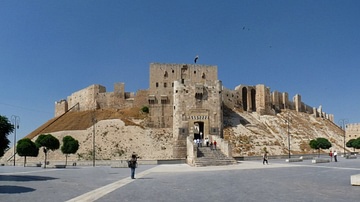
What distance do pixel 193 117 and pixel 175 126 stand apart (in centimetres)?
255

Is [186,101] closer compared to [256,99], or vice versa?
[186,101]

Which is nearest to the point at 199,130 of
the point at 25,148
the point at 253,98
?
the point at 25,148

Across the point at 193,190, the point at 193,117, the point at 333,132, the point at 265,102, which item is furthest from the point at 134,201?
the point at 333,132

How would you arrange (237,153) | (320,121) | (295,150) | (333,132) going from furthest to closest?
(320,121), (333,132), (295,150), (237,153)

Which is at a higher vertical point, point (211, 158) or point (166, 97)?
point (166, 97)

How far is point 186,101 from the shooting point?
1700 inches

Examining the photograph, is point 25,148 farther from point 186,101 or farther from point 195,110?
point 195,110

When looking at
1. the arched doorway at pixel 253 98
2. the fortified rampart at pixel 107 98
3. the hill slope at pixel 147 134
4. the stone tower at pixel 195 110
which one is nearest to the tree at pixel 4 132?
the stone tower at pixel 195 110

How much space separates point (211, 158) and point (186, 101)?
503 inches

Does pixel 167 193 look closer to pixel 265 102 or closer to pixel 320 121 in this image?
pixel 265 102

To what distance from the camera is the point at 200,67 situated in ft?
209

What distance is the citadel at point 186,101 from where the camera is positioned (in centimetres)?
4291

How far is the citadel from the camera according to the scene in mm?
42906

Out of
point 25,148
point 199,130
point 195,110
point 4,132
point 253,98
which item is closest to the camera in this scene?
point 4,132
